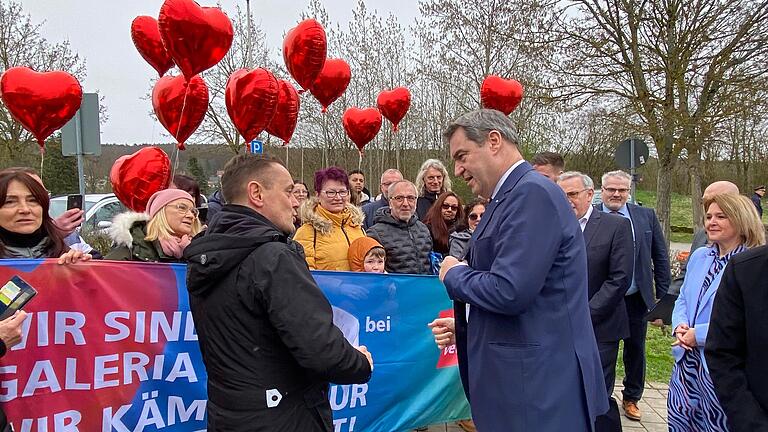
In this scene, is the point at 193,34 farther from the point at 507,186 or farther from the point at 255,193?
the point at 507,186

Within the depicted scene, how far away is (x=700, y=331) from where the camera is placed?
10.5ft

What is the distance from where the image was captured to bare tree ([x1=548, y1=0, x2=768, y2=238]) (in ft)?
41.9

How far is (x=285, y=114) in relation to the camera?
6352 millimetres

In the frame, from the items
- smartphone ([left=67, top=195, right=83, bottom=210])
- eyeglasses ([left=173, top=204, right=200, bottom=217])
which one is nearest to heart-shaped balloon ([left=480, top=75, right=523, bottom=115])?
eyeglasses ([left=173, top=204, right=200, bottom=217])

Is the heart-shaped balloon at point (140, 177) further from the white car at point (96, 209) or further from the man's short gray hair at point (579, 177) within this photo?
the white car at point (96, 209)

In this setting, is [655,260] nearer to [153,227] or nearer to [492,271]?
[492,271]

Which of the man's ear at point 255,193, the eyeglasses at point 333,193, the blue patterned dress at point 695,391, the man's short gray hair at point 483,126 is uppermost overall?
the man's short gray hair at point 483,126

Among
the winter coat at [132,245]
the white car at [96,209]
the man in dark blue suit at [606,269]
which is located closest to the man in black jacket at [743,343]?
the man in dark blue suit at [606,269]

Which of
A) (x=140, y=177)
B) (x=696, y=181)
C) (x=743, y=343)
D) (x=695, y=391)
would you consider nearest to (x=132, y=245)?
(x=140, y=177)

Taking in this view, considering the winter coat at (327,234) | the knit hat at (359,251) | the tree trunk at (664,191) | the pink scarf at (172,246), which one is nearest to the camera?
the pink scarf at (172,246)

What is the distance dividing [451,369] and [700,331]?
5.86ft

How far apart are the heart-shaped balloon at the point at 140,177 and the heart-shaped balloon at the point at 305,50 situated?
2.01 m

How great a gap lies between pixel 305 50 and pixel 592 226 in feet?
11.3

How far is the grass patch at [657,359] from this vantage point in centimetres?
620
